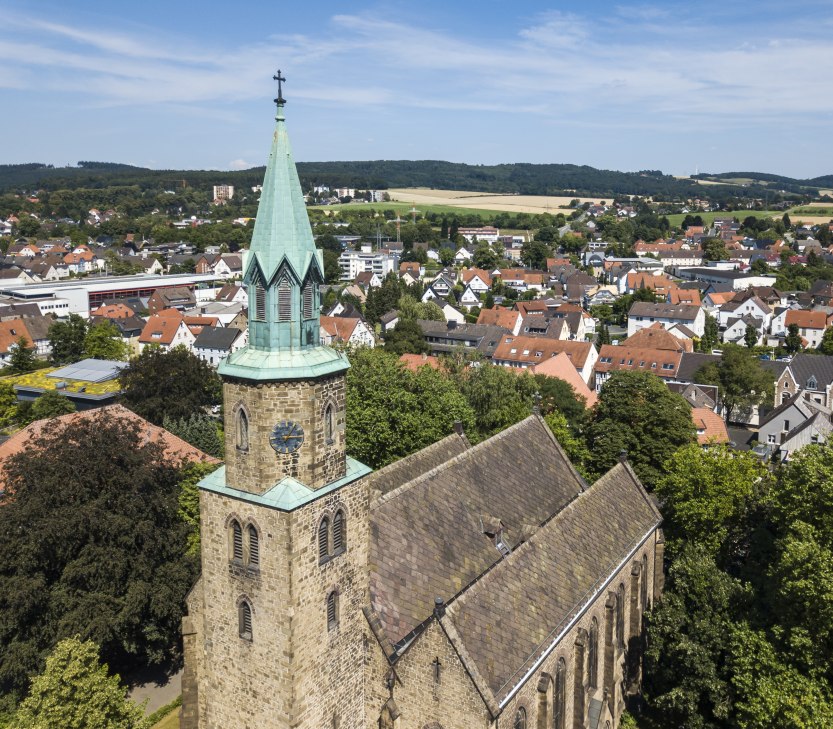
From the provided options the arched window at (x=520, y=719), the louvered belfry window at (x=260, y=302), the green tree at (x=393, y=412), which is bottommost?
the arched window at (x=520, y=719)

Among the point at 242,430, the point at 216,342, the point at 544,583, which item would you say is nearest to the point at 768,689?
the point at 544,583

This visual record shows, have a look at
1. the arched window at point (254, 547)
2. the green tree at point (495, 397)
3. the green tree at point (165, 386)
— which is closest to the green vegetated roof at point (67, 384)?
the green tree at point (165, 386)

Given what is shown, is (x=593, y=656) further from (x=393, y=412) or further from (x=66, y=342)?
(x=66, y=342)

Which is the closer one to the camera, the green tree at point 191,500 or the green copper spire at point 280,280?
the green copper spire at point 280,280

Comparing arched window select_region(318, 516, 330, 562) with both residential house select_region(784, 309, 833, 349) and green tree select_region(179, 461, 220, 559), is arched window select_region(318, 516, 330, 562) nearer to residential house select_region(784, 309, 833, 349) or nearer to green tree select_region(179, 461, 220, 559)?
green tree select_region(179, 461, 220, 559)

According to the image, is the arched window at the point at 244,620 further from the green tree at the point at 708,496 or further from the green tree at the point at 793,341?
the green tree at the point at 793,341

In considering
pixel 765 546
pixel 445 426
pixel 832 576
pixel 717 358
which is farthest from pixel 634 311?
pixel 832 576
